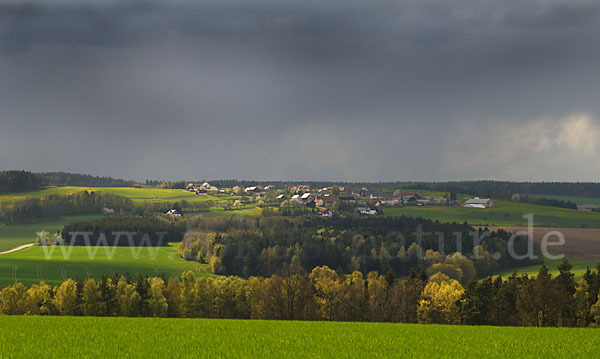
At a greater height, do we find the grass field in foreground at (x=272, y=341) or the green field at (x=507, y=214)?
the grass field in foreground at (x=272, y=341)

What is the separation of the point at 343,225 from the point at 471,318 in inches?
3684

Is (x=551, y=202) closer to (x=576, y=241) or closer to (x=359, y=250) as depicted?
(x=576, y=241)

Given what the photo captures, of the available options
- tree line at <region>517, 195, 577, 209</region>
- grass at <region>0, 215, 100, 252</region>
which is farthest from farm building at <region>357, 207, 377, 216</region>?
grass at <region>0, 215, 100, 252</region>

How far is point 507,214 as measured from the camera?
165000 millimetres

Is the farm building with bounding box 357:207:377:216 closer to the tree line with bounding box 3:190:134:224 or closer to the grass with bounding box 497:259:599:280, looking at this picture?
the grass with bounding box 497:259:599:280

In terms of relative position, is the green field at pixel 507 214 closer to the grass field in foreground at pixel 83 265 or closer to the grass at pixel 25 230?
the grass field in foreground at pixel 83 265

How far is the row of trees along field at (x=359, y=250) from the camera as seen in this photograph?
109 meters

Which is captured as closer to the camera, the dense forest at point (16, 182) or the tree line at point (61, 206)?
the tree line at point (61, 206)

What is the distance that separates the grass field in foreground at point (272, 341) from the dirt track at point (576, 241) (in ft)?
291

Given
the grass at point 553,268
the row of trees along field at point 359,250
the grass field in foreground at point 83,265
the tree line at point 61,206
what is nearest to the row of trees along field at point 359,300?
the grass field in foreground at point 83,265

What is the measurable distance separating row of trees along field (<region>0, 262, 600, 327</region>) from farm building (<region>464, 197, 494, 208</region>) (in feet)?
407

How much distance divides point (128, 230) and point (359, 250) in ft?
235

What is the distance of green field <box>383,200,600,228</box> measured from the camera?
147625 mm

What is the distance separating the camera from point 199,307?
65562mm
